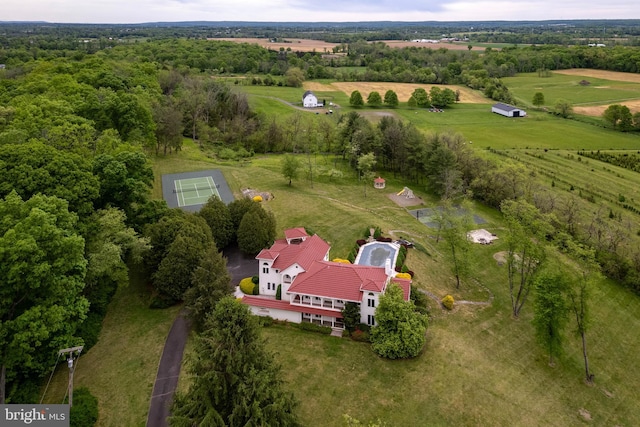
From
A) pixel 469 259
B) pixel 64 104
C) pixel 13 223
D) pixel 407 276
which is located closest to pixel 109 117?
pixel 64 104

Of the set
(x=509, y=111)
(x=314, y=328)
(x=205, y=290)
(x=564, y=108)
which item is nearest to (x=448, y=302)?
(x=314, y=328)

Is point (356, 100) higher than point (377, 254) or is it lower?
higher

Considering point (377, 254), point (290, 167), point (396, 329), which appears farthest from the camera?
point (290, 167)

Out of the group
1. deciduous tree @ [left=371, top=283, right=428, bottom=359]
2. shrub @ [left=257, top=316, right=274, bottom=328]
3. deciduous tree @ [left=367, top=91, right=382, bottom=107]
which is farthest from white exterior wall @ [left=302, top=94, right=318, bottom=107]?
deciduous tree @ [left=371, top=283, right=428, bottom=359]

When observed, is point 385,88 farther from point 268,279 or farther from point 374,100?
point 268,279

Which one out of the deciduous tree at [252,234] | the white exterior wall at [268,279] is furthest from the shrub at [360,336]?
the deciduous tree at [252,234]

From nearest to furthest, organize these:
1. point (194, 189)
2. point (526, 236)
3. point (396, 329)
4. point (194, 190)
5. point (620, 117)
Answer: point (396, 329), point (526, 236), point (194, 190), point (194, 189), point (620, 117)

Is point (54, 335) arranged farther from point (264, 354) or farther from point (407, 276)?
point (407, 276)

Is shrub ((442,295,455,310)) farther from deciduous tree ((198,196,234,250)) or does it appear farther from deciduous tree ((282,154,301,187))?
deciduous tree ((282,154,301,187))
